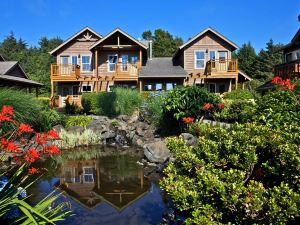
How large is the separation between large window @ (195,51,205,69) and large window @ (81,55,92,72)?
10.2 metres

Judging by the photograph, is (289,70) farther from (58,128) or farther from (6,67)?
(6,67)

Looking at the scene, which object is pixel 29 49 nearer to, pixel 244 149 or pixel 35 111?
pixel 35 111

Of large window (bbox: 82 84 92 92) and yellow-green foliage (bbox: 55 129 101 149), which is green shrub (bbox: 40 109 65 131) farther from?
large window (bbox: 82 84 92 92)

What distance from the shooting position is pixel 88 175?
10.2m

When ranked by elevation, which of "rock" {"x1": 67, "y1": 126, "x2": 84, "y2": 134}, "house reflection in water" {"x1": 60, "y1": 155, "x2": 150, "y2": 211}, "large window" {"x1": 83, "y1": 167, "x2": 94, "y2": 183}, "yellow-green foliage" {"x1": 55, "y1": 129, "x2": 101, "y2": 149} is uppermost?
"rock" {"x1": 67, "y1": 126, "x2": 84, "y2": 134}

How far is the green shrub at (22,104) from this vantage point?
12305mm

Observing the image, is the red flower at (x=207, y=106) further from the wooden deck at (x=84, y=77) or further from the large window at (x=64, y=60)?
the large window at (x=64, y=60)

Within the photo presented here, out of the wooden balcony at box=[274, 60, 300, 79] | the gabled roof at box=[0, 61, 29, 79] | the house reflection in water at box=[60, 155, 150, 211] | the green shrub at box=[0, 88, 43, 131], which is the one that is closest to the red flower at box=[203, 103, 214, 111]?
the house reflection in water at box=[60, 155, 150, 211]

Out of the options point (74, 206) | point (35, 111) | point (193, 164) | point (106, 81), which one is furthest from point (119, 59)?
point (193, 164)

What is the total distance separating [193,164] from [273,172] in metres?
1.07

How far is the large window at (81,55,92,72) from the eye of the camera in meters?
29.6

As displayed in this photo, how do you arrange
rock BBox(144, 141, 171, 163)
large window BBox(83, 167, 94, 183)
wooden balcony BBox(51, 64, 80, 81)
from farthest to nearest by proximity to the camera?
1. wooden balcony BBox(51, 64, 80, 81)
2. rock BBox(144, 141, 171, 163)
3. large window BBox(83, 167, 94, 183)

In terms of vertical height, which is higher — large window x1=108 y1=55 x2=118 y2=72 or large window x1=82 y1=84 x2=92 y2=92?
large window x1=108 y1=55 x2=118 y2=72

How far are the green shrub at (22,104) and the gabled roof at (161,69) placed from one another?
1331cm
